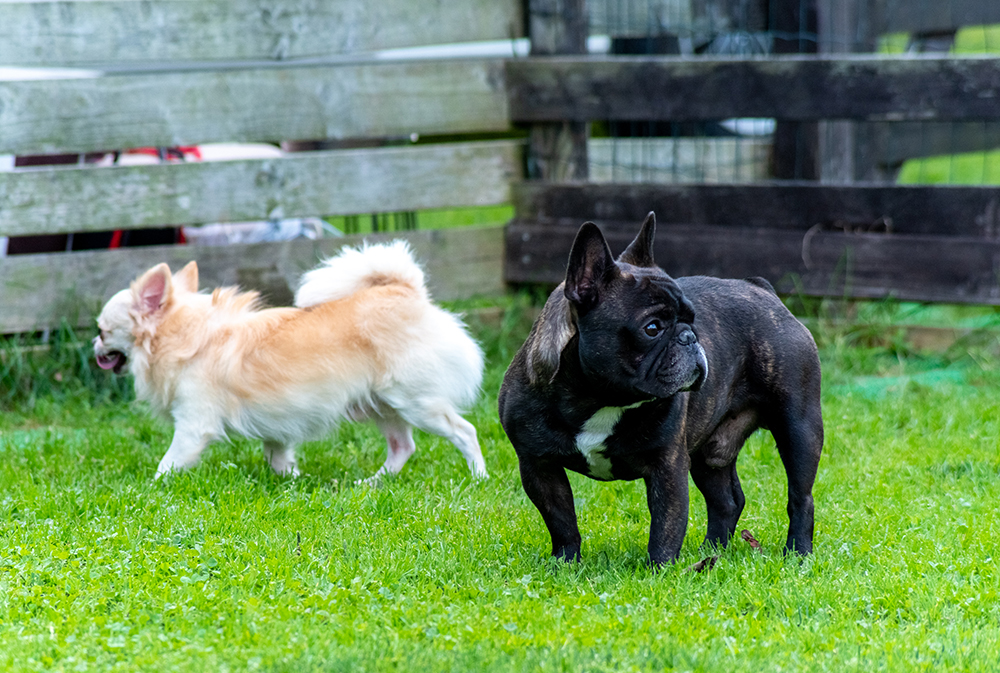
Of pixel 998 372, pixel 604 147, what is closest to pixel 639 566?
pixel 998 372

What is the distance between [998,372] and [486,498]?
3.66m

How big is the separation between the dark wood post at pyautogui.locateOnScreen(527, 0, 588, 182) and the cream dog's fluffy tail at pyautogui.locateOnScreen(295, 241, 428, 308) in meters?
2.47

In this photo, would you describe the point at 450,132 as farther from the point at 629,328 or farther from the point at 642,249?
the point at 629,328

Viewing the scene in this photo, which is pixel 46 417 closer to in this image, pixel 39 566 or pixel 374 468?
pixel 374 468

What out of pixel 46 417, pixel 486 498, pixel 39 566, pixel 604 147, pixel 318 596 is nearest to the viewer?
pixel 318 596

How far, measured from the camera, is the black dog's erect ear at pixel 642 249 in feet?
12.3

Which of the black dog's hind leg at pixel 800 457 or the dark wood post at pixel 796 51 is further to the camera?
the dark wood post at pixel 796 51

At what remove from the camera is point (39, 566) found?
3773 millimetres

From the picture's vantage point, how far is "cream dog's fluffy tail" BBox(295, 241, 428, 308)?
5.41 m

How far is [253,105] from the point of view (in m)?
6.94

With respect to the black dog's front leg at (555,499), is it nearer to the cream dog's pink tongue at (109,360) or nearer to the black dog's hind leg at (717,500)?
the black dog's hind leg at (717,500)

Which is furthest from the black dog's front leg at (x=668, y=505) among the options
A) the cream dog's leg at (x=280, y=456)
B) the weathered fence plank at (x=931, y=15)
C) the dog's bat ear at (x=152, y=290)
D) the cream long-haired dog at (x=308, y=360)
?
the weathered fence plank at (x=931, y=15)

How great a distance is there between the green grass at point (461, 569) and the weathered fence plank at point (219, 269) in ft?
3.93

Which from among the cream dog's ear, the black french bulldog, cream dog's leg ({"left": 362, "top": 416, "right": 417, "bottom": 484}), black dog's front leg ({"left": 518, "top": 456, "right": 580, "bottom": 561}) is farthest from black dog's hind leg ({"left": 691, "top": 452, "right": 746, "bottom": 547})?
the cream dog's ear
